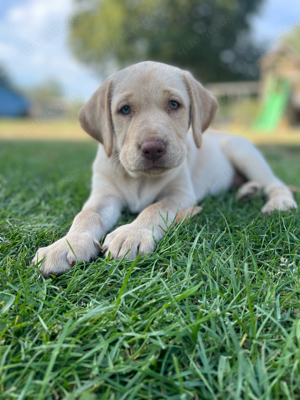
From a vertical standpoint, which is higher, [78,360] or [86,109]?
[86,109]

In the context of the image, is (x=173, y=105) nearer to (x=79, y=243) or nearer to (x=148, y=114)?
(x=148, y=114)

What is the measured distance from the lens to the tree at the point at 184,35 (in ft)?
80.3

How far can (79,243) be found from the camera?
2.19 m

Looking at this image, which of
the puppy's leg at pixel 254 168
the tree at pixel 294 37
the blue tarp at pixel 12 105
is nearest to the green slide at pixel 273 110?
the puppy's leg at pixel 254 168

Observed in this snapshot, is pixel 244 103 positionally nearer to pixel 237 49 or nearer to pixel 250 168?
pixel 237 49

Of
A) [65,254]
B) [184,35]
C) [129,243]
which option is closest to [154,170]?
[129,243]

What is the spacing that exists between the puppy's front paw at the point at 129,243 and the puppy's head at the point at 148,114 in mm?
629

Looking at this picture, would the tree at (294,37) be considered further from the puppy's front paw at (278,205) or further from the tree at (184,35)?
the puppy's front paw at (278,205)

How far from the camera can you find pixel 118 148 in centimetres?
305

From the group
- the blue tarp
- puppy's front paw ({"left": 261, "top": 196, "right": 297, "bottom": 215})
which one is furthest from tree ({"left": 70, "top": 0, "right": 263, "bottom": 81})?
puppy's front paw ({"left": 261, "top": 196, "right": 297, "bottom": 215})

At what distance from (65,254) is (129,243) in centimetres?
40

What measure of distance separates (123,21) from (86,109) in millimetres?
27269

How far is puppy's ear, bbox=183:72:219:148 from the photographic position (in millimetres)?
3113

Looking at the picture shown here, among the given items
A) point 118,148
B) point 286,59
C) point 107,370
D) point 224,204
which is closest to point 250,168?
point 224,204
